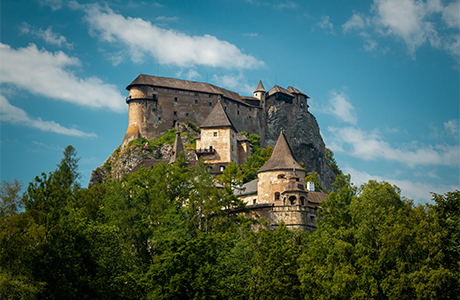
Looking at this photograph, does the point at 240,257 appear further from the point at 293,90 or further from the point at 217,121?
the point at 293,90

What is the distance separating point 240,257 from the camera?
38031 millimetres

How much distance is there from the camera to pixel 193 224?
155 feet


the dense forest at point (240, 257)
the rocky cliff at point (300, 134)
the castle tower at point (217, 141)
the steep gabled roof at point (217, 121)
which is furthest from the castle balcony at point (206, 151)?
the dense forest at point (240, 257)

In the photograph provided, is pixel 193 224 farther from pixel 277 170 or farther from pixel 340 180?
pixel 340 180

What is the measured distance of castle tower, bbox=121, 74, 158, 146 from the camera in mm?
93625

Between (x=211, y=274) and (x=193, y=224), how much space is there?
12.7 m

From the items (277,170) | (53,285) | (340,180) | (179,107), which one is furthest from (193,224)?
(179,107)

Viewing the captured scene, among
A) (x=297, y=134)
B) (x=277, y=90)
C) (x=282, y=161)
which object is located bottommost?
(x=282, y=161)

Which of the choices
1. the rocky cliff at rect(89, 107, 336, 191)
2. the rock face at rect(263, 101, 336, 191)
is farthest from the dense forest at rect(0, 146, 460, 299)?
the rock face at rect(263, 101, 336, 191)

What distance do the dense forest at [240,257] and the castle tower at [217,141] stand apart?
3386 cm

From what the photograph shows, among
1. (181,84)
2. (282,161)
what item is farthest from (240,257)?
(181,84)

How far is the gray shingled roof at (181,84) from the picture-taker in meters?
96.3

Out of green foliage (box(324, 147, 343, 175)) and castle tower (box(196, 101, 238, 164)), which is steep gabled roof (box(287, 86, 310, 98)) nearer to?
green foliage (box(324, 147, 343, 175))

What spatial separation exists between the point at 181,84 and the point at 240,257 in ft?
214
